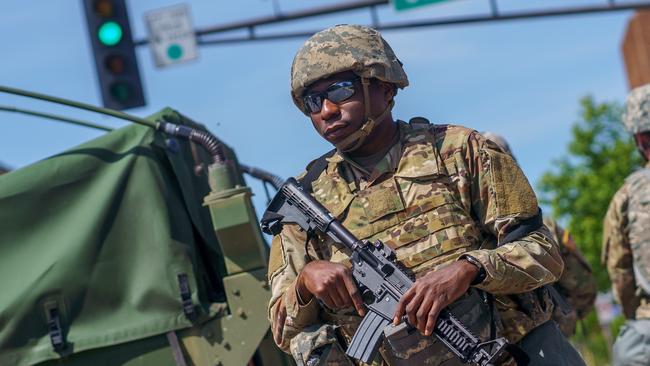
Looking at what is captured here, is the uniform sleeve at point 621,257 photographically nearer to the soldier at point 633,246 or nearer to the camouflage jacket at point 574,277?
the soldier at point 633,246

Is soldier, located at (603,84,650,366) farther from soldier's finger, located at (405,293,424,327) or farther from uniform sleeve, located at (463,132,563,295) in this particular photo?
soldier's finger, located at (405,293,424,327)

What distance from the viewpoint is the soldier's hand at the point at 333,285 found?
15.0 feet

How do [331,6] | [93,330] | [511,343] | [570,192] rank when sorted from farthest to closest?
1. [570,192]
2. [331,6]
3. [93,330]
4. [511,343]

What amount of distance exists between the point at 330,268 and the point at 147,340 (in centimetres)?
185

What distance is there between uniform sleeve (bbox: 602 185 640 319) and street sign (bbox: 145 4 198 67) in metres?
9.31

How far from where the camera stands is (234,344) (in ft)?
20.3

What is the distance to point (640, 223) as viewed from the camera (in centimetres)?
728

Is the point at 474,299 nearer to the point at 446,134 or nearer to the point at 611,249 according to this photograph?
the point at 446,134

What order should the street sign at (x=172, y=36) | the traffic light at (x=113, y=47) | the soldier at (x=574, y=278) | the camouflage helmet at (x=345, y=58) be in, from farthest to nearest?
the street sign at (x=172, y=36) < the traffic light at (x=113, y=47) < the soldier at (x=574, y=278) < the camouflage helmet at (x=345, y=58)

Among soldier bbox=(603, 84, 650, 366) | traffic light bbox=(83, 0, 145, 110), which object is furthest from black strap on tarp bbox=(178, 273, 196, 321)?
traffic light bbox=(83, 0, 145, 110)

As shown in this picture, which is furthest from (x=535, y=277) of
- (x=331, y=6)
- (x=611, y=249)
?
(x=331, y=6)

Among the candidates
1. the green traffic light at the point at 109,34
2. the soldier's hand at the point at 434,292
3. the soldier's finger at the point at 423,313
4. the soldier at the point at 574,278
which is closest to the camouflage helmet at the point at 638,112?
the soldier at the point at 574,278

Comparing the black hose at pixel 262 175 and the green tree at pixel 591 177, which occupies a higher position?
the black hose at pixel 262 175

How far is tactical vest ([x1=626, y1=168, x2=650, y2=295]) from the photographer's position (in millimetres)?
7246
